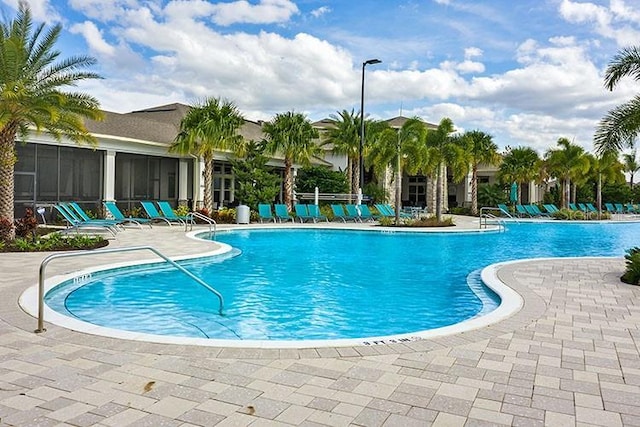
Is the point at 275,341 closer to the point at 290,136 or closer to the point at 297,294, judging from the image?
the point at 297,294

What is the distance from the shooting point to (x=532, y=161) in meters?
36.9

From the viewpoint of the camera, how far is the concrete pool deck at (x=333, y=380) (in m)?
3.35

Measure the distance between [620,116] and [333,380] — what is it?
1117cm

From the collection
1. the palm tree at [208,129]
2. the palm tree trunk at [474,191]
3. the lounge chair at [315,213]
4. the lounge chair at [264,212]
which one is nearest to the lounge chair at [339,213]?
the lounge chair at [315,213]

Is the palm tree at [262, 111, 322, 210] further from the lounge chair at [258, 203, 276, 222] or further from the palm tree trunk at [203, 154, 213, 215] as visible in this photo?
the palm tree trunk at [203, 154, 213, 215]

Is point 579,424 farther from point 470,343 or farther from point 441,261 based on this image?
point 441,261

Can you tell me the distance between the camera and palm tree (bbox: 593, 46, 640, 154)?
11758mm

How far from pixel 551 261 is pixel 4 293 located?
10.6m

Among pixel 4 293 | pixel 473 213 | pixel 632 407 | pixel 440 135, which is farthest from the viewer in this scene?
pixel 473 213

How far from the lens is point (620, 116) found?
39.7 feet

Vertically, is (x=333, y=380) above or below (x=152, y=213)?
below

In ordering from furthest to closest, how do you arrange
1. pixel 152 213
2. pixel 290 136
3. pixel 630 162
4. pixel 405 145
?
pixel 630 162 < pixel 290 136 < pixel 405 145 < pixel 152 213

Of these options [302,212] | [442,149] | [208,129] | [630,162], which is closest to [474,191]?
[442,149]

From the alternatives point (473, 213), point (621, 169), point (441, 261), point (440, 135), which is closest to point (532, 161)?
point (473, 213)
